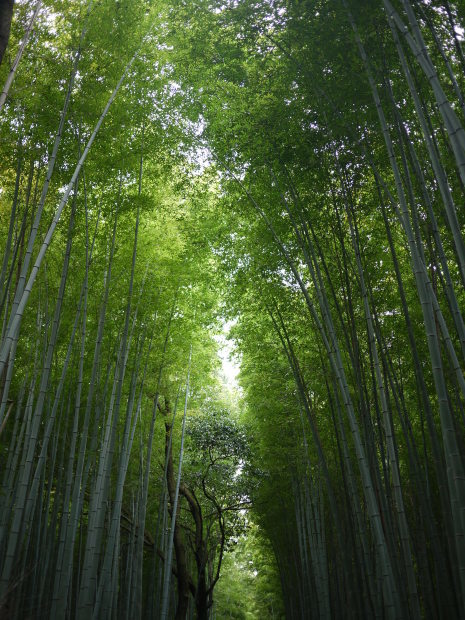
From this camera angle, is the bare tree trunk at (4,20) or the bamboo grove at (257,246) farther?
the bamboo grove at (257,246)

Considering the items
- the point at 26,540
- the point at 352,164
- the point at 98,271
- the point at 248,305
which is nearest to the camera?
the point at 352,164

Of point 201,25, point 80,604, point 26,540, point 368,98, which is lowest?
point 80,604

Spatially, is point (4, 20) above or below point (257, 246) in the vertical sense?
below

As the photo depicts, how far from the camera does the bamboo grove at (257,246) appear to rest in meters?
3.05

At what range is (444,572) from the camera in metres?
3.56

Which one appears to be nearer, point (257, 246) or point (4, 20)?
point (4, 20)

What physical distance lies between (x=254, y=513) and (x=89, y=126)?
750 centimetres

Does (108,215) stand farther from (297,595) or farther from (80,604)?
(297,595)

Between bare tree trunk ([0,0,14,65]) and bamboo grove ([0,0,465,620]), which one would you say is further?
bamboo grove ([0,0,465,620])

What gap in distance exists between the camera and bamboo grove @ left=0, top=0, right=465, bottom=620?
3.05 m

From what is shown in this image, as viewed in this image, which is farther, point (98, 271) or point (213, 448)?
point (213, 448)

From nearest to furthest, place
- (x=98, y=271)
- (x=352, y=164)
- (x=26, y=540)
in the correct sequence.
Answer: (x=352, y=164) → (x=26, y=540) → (x=98, y=271)

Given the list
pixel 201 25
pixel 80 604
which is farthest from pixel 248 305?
pixel 80 604

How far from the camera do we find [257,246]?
17.3 feet
